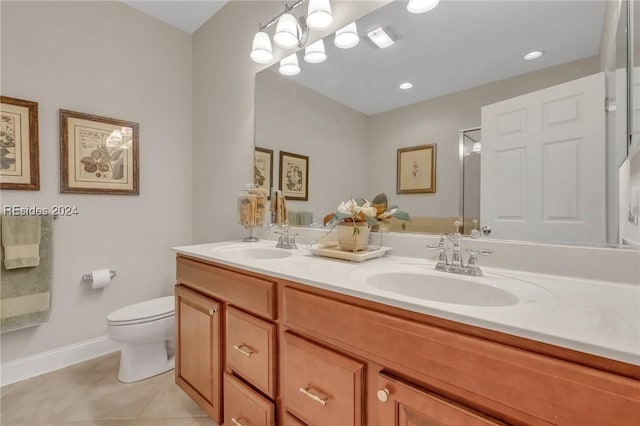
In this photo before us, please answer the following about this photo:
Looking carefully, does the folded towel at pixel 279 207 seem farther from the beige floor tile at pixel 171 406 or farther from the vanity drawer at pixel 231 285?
the beige floor tile at pixel 171 406

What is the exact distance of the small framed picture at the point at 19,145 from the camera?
5.36 feet

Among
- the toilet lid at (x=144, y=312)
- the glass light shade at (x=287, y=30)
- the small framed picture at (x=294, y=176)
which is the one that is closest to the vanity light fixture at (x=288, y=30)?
the glass light shade at (x=287, y=30)

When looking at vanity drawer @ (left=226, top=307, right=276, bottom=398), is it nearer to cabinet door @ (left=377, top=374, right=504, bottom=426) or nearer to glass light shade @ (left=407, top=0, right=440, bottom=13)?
cabinet door @ (left=377, top=374, right=504, bottom=426)

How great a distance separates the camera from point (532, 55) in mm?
957

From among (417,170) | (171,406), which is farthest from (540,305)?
(171,406)

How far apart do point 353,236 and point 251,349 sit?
0.58 meters

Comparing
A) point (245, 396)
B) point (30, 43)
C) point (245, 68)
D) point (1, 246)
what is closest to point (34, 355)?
point (1, 246)

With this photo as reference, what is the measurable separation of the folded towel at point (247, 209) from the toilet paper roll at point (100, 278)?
3.61 ft

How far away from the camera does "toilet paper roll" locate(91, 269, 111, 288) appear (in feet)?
6.27

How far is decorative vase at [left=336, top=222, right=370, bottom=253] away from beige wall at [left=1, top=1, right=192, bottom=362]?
1778 mm

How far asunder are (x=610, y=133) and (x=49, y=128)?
110 inches

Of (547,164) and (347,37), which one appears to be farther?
(347,37)

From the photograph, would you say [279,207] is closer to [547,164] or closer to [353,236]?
[353,236]

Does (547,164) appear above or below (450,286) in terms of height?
above
